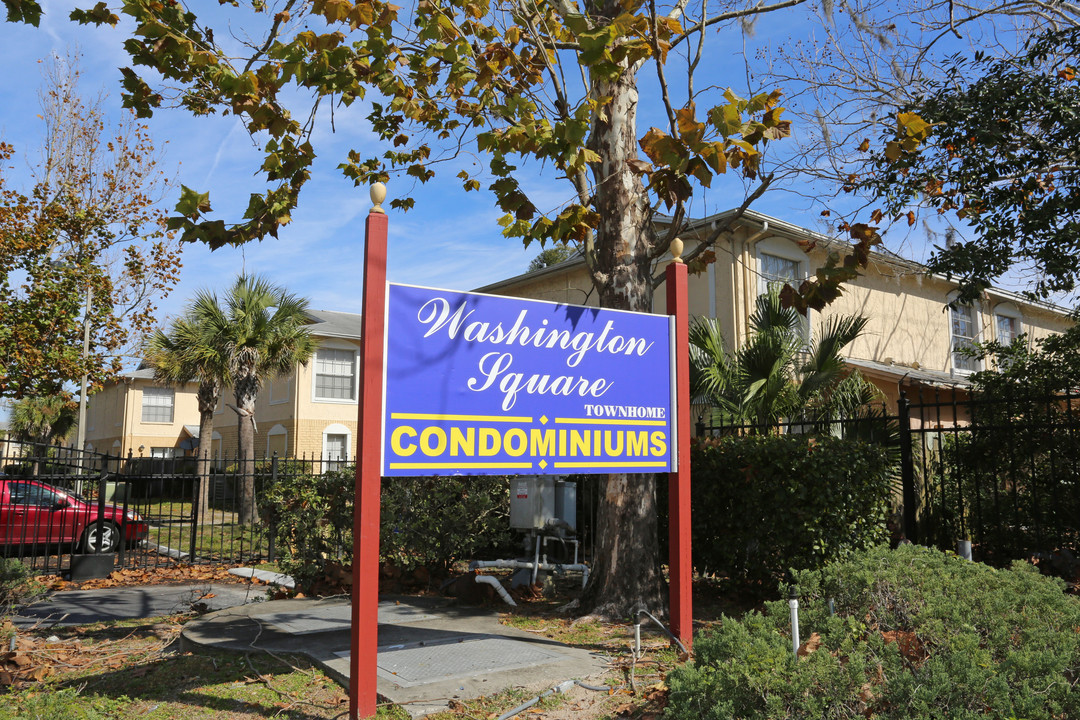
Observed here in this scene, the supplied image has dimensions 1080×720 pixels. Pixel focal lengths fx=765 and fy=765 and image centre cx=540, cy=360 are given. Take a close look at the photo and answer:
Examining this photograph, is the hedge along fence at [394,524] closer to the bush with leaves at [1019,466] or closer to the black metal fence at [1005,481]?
the black metal fence at [1005,481]

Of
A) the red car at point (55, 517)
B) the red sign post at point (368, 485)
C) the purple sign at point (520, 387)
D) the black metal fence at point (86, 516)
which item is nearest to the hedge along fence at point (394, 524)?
the black metal fence at point (86, 516)

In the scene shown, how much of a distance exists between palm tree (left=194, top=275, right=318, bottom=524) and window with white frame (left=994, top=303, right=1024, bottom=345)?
65.3 ft

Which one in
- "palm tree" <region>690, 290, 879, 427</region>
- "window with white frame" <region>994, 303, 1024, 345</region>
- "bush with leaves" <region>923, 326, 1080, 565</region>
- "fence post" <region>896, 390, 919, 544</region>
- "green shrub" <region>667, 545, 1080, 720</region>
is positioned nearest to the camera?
"green shrub" <region>667, 545, 1080, 720</region>

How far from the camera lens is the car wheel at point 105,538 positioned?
12070 mm

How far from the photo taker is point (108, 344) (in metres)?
19.6

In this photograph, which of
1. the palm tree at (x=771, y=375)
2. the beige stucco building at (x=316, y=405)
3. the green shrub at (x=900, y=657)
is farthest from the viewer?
the beige stucco building at (x=316, y=405)

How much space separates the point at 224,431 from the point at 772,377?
27.9 metres

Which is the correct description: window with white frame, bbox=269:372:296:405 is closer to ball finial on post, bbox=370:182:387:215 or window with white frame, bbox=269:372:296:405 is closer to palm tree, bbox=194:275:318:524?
palm tree, bbox=194:275:318:524

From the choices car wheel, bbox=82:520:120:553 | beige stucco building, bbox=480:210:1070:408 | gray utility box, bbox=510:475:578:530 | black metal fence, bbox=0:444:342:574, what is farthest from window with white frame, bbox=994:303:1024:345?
car wheel, bbox=82:520:120:553

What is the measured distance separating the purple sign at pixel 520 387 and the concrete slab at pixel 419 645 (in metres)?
1.34

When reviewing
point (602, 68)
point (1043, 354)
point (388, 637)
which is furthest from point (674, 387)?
point (1043, 354)

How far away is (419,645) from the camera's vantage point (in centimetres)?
576

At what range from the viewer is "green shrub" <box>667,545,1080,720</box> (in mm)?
2963

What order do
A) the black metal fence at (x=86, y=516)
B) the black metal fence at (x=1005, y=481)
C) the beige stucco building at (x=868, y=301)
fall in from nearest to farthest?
the black metal fence at (x=1005, y=481) → the black metal fence at (x=86, y=516) → the beige stucco building at (x=868, y=301)
